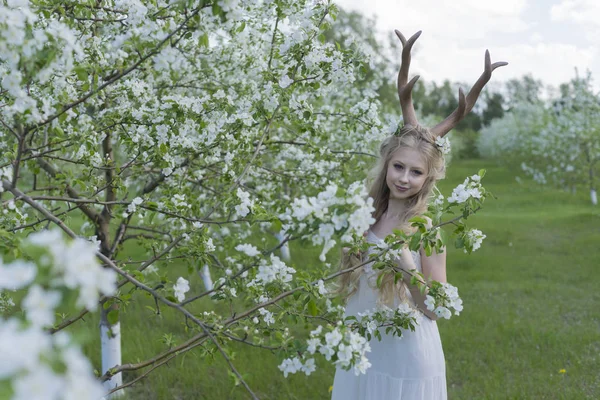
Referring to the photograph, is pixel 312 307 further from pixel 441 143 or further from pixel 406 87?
pixel 406 87

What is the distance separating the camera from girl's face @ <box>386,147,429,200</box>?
9.38 ft

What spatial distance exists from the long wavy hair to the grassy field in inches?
38.7

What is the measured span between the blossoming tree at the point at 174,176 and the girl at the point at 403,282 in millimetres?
304

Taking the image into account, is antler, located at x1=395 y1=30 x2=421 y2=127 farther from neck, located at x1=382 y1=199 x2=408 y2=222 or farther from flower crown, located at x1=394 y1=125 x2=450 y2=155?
neck, located at x1=382 y1=199 x2=408 y2=222

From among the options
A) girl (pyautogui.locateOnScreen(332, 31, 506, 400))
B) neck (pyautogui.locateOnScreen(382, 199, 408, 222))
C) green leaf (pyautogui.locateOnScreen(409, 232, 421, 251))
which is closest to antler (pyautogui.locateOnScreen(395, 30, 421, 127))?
girl (pyautogui.locateOnScreen(332, 31, 506, 400))

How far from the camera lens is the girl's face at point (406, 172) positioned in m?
2.86

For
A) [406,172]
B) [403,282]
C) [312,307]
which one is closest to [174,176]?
[406,172]

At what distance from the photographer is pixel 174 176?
3.31 metres

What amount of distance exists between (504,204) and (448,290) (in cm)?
1812

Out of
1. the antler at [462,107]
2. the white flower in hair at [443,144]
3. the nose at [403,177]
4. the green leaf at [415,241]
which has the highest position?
the antler at [462,107]

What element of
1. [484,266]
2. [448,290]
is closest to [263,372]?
[448,290]

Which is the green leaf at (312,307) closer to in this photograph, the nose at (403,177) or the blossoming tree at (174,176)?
the blossoming tree at (174,176)

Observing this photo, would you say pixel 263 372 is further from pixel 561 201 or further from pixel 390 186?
pixel 561 201

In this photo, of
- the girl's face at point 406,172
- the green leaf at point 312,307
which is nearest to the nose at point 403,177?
the girl's face at point 406,172
